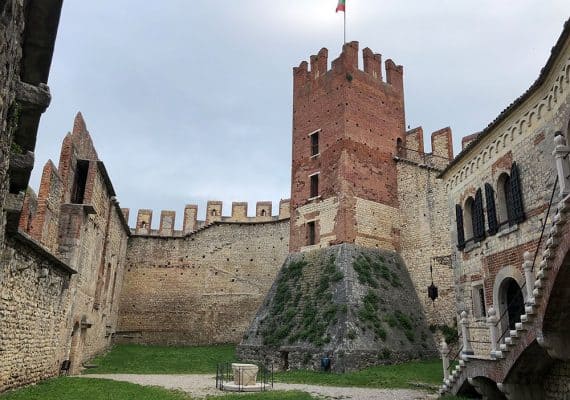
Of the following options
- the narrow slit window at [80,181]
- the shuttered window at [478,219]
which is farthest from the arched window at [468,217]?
the narrow slit window at [80,181]

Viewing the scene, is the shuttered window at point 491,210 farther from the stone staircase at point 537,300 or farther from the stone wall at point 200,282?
the stone wall at point 200,282

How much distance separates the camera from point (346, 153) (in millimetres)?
22328

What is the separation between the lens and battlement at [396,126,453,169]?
76.5ft

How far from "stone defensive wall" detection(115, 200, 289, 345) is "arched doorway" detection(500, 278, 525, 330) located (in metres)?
18.7

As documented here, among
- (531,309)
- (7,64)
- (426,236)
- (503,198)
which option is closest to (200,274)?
(426,236)

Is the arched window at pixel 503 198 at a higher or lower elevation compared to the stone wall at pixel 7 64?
higher

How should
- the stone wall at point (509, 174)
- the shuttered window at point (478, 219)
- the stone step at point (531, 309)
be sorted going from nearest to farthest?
the stone step at point (531, 309)
the stone wall at point (509, 174)
the shuttered window at point (478, 219)

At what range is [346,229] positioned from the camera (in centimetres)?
2125

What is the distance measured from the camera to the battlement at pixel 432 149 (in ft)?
76.5

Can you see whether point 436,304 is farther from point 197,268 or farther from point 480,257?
point 197,268

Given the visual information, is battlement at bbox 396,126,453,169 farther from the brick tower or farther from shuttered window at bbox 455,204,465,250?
shuttered window at bbox 455,204,465,250

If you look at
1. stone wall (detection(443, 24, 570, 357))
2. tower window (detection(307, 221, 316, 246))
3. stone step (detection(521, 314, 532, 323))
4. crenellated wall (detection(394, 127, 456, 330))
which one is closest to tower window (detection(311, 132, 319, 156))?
tower window (detection(307, 221, 316, 246))

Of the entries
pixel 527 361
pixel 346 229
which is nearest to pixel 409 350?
pixel 346 229

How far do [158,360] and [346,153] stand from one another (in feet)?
45.0
